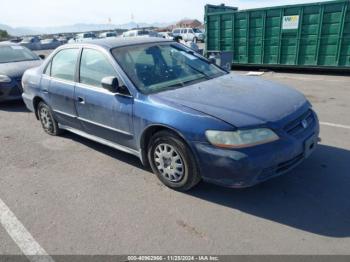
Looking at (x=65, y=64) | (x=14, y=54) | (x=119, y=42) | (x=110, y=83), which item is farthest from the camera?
(x=14, y=54)

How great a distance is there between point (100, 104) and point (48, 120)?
1912 millimetres

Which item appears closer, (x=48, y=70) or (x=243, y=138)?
(x=243, y=138)

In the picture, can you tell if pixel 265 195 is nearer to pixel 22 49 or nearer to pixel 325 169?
pixel 325 169

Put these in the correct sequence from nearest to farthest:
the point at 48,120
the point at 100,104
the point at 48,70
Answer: the point at 100,104 < the point at 48,70 < the point at 48,120

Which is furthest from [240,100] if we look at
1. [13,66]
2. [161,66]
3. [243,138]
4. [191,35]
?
[191,35]

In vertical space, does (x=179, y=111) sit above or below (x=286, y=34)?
below

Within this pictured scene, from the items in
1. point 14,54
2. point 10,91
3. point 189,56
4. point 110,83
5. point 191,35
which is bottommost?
point 191,35

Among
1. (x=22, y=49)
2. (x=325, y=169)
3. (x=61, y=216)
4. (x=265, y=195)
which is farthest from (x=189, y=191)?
(x=22, y=49)

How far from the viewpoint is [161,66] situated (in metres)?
4.05

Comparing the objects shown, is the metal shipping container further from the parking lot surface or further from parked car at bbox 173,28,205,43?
parked car at bbox 173,28,205,43

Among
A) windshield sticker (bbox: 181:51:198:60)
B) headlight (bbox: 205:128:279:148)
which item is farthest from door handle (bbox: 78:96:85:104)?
headlight (bbox: 205:128:279:148)

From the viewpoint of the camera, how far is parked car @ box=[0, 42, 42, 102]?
24.3 feet

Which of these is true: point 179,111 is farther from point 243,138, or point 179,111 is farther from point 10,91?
point 10,91

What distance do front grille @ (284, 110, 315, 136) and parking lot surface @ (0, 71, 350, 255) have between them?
65 cm
